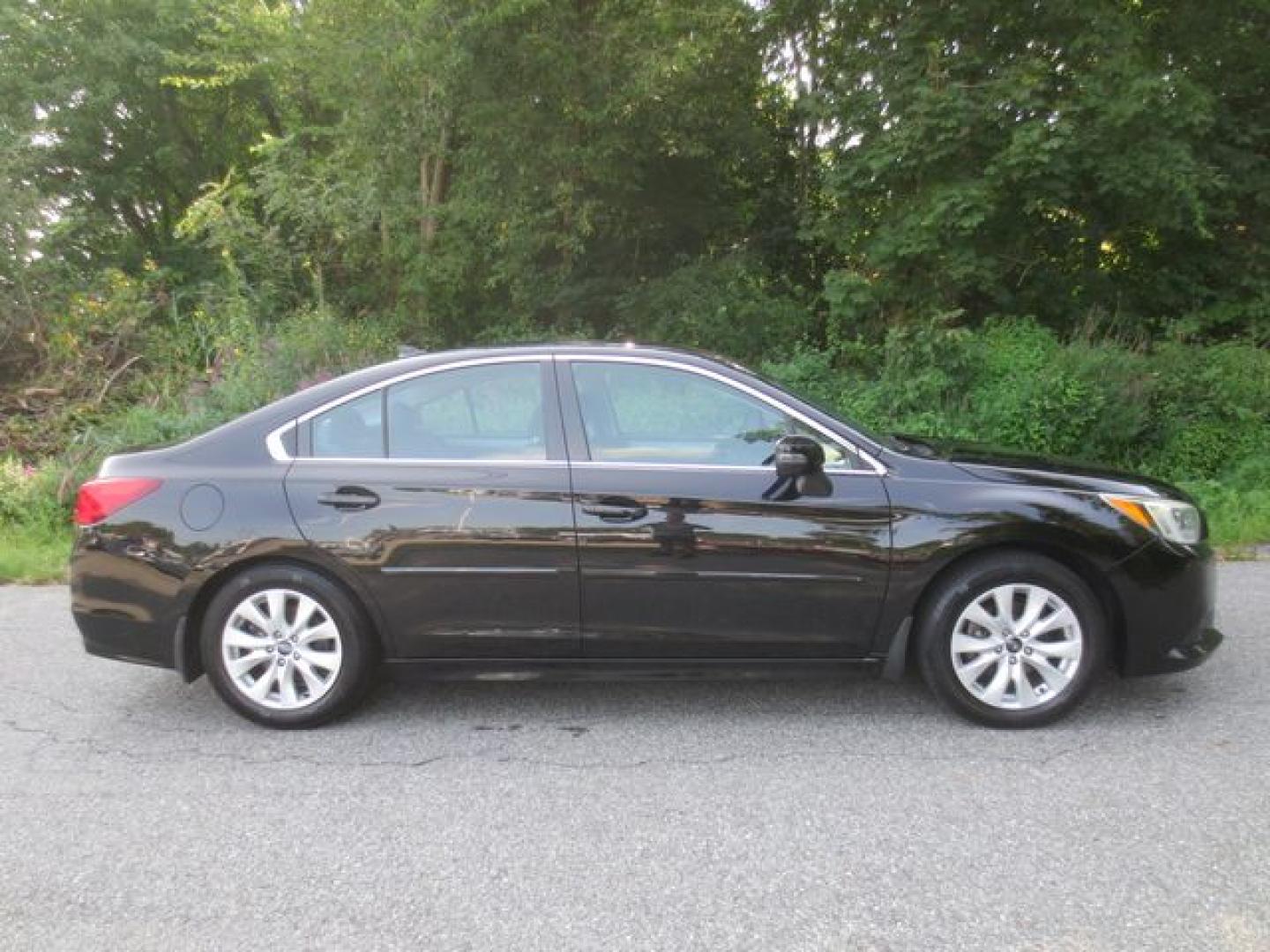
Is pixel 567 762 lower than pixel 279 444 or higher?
lower

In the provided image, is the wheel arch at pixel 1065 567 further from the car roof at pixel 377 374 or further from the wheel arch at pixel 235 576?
the wheel arch at pixel 235 576

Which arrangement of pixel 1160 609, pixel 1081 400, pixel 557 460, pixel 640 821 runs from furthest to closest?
pixel 1081 400
pixel 557 460
pixel 1160 609
pixel 640 821

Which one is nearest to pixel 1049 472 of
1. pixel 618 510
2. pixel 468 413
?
pixel 618 510

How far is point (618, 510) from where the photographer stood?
3797 mm

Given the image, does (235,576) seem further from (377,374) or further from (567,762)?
(567,762)

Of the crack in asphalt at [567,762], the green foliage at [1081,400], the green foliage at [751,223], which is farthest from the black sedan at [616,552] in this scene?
the green foliage at [1081,400]

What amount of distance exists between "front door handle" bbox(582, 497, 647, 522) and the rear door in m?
0.11

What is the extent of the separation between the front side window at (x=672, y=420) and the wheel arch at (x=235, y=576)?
1.13 metres

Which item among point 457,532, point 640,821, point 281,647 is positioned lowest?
point 640,821

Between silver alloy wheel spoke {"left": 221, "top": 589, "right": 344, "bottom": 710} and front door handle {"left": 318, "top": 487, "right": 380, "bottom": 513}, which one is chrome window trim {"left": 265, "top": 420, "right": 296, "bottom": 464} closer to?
front door handle {"left": 318, "top": 487, "right": 380, "bottom": 513}

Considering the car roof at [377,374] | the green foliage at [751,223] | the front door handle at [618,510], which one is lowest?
the front door handle at [618,510]

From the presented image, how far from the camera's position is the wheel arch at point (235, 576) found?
3.87 m

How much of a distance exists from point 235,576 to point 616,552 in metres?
1.58

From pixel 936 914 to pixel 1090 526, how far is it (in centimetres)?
182
